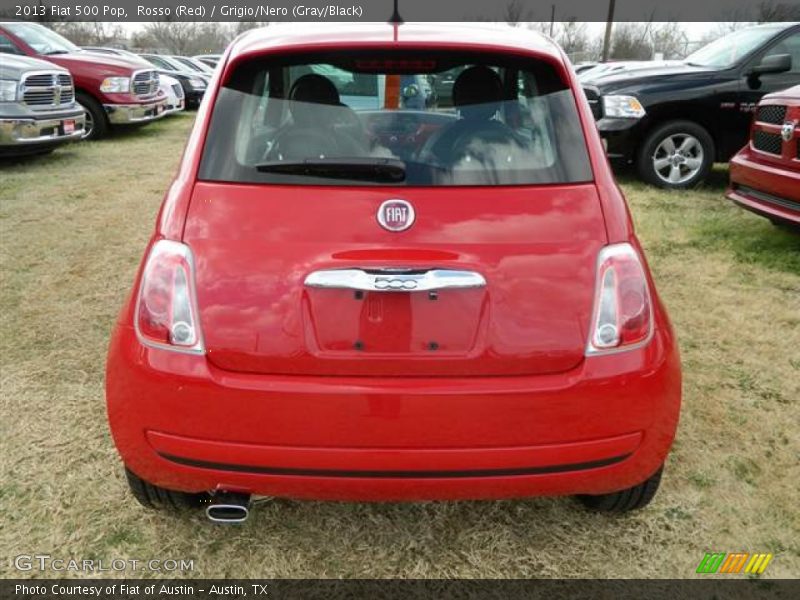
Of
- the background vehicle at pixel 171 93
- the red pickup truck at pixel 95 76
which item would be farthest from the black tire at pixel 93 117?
the background vehicle at pixel 171 93

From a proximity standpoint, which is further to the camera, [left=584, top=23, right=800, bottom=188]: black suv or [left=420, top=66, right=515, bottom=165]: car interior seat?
[left=584, top=23, right=800, bottom=188]: black suv

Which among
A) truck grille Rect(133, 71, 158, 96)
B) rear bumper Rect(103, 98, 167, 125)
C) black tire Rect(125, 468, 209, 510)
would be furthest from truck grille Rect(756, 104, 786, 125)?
A: truck grille Rect(133, 71, 158, 96)

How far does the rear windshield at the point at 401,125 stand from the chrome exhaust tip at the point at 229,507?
923mm

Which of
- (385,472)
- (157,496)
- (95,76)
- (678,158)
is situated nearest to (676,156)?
(678,158)

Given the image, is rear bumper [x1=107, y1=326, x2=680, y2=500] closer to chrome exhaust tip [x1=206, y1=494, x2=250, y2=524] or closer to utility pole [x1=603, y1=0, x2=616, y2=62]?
chrome exhaust tip [x1=206, y1=494, x2=250, y2=524]

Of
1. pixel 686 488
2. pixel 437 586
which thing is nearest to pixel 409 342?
pixel 437 586

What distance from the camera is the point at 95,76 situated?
11.3 meters

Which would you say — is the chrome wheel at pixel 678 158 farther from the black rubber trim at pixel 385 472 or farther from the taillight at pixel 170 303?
the taillight at pixel 170 303

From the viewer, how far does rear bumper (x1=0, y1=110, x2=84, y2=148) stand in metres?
8.29

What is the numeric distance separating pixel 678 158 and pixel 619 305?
20.6 ft

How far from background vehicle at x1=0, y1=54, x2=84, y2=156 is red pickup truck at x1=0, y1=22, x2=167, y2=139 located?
1.87 meters

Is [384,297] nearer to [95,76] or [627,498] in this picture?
[627,498]

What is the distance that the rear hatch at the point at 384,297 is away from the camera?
182cm

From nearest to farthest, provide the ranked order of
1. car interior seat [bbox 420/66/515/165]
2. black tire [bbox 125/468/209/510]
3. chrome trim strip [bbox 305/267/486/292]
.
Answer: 1. chrome trim strip [bbox 305/267/486/292]
2. car interior seat [bbox 420/66/515/165]
3. black tire [bbox 125/468/209/510]
